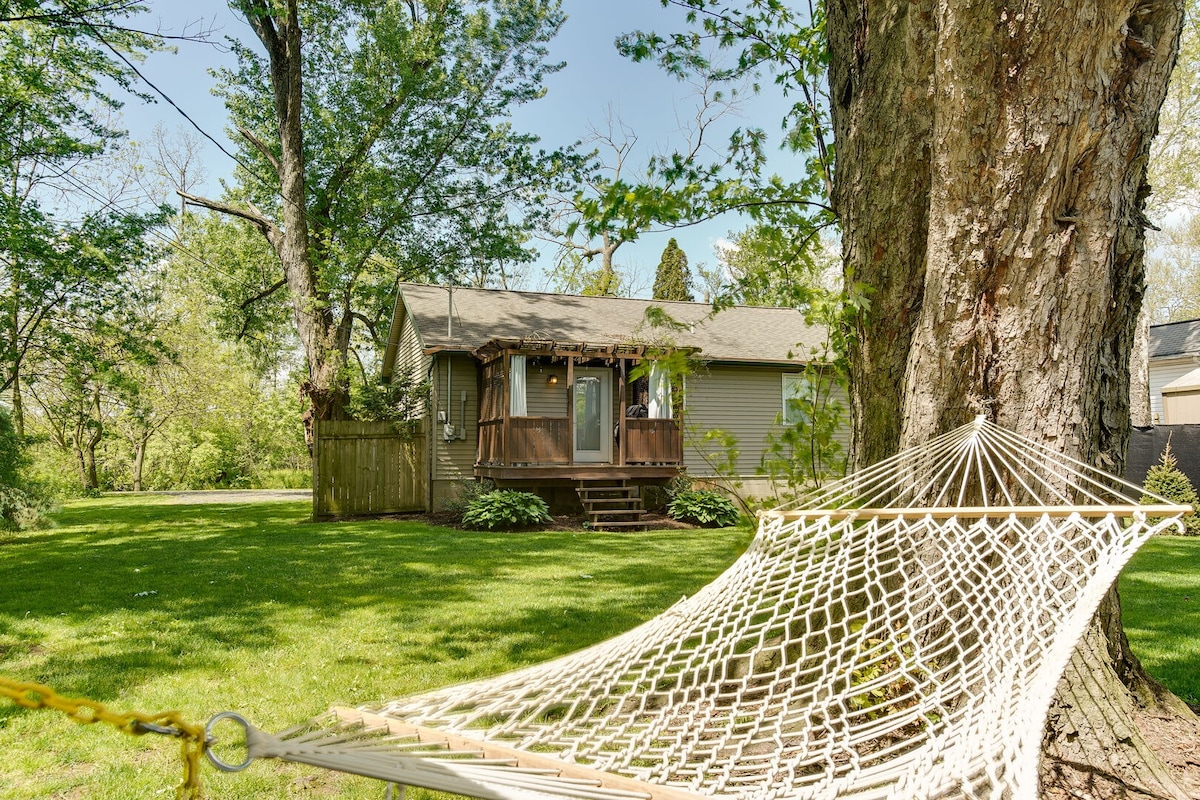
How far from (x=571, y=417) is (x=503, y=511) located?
6.74 feet

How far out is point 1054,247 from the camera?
7.86 feet

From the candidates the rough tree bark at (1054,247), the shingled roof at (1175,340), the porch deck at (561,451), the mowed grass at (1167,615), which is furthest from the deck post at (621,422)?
the shingled roof at (1175,340)

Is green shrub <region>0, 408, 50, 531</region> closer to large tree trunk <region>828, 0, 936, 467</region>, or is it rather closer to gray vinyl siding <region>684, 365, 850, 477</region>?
large tree trunk <region>828, 0, 936, 467</region>

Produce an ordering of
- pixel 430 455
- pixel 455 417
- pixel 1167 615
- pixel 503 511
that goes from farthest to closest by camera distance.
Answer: pixel 455 417
pixel 430 455
pixel 503 511
pixel 1167 615

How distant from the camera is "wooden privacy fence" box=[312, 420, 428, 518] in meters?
12.2

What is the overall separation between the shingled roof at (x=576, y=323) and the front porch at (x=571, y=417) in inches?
25.2

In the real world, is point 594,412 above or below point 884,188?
below

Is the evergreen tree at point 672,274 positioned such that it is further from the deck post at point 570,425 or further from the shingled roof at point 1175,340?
the deck post at point 570,425

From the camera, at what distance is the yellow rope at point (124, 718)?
0.96 metres

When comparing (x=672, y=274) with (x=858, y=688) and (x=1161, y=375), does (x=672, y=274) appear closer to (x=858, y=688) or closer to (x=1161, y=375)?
(x=1161, y=375)

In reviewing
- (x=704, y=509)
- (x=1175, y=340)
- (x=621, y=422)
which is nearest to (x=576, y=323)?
(x=621, y=422)

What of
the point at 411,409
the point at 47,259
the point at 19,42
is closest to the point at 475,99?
the point at 411,409

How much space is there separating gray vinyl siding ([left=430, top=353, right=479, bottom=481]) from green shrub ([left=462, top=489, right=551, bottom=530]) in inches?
79.0

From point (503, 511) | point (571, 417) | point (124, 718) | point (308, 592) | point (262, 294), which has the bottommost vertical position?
point (308, 592)
